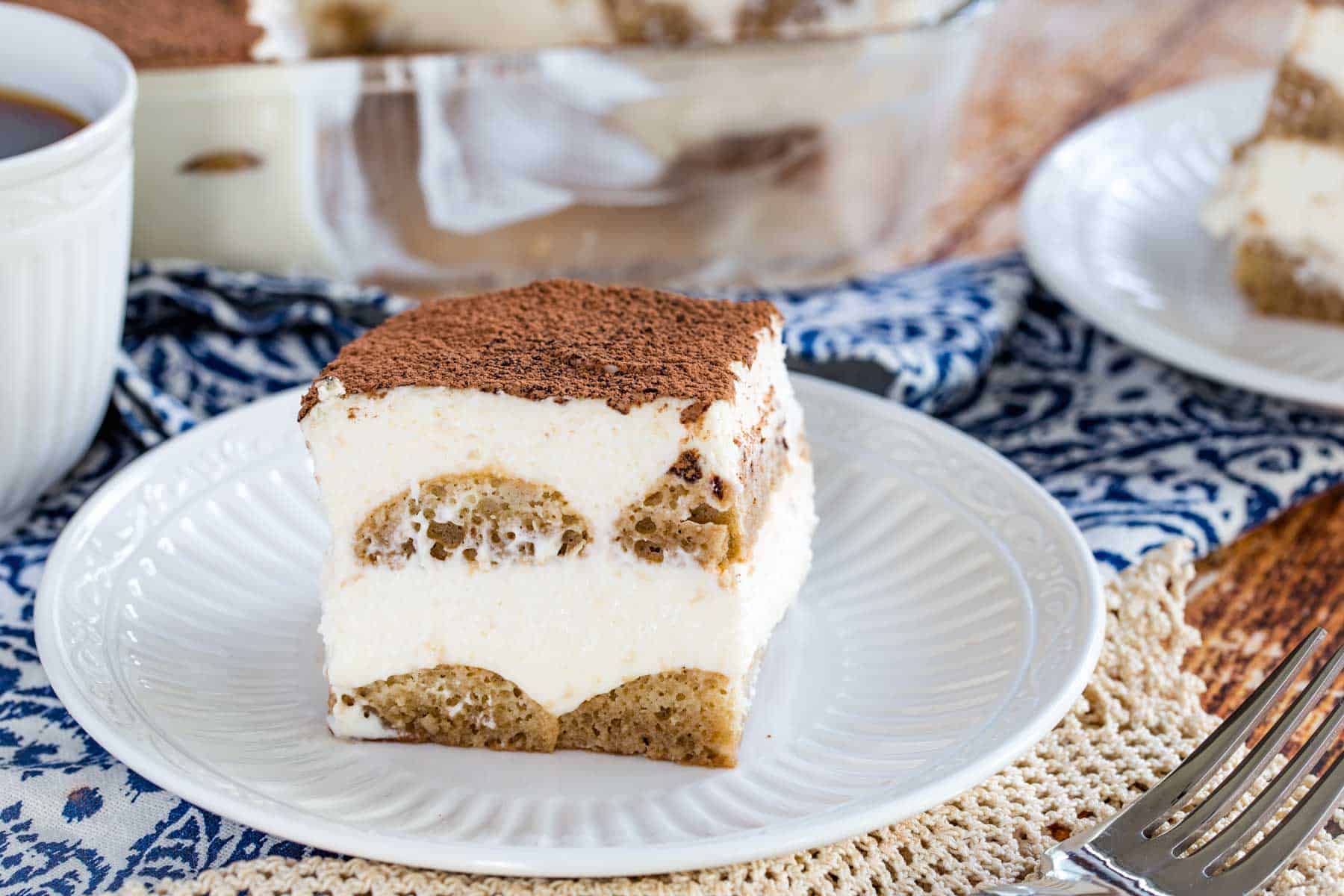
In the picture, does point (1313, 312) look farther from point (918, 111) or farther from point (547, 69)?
point (547, 69)

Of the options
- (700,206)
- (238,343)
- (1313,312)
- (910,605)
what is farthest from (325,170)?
(1313,312)

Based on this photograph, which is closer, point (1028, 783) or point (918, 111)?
point (1028, 783)

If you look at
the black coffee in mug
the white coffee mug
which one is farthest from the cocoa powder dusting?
the black coffee in mug

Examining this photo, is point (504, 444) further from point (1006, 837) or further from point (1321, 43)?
point (1321, 43)

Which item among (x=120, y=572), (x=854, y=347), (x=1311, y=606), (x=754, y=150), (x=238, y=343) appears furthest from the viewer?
(x=754, y=150)

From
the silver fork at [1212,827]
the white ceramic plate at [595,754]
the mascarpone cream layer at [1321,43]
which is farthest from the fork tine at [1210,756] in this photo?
the mascarpone cream layer at [1321,43]

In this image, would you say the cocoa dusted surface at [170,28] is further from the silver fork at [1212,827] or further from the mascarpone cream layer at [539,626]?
the silver fork at [1212,827]

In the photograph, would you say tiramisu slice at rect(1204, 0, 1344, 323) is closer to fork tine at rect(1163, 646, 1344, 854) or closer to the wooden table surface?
the wooden table surface

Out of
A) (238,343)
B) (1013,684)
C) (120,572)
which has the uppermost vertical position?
(1013,684)
